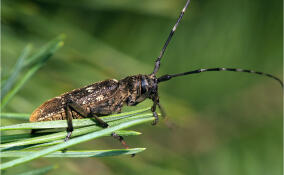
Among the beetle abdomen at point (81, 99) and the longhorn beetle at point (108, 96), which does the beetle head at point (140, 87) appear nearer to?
the longhorn beetle at point (108, 96)

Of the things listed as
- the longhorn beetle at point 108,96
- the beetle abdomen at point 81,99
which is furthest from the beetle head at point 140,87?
the beetle abdomen at point 81,99

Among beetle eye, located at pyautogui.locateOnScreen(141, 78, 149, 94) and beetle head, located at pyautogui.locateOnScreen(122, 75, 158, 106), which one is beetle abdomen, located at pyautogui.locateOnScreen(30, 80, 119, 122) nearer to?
beetle head, located at pyautogui.locateOnScreen(122, 75, 158, 106)

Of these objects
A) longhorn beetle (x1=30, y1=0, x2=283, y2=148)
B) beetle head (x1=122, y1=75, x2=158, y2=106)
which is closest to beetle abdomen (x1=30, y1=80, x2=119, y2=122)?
longhorn beetle (x1=30, y1=0, x2=283, y2=148)

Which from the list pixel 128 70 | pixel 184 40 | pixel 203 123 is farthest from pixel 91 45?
pixel 203 123

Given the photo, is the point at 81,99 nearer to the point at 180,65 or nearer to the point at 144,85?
the point at 144,85

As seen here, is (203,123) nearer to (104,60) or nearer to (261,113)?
(261,113)
